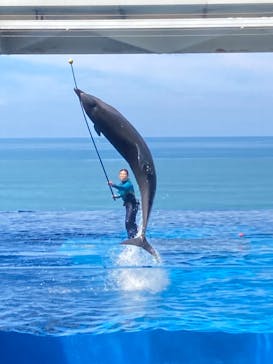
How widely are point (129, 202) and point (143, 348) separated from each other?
2.64m

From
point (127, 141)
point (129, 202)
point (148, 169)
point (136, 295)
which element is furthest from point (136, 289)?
point (129, 202)

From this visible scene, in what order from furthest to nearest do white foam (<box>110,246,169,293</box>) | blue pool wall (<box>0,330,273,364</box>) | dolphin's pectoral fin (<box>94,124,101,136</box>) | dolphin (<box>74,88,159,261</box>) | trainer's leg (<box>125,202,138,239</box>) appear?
trainer's leg (<box>125,202,138,239</box>) → white foam (<box>110,246,169,293</box>) → dolphin's pectoral fin (<box>94,124,101,136</box>) → dolphin (<box>74,88,159,261</box>) → blue pool wall (<box>0,330,273,364</box>)

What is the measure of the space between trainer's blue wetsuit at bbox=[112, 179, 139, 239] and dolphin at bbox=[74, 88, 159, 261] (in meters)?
1.59

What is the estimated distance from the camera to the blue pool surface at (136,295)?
191 inches

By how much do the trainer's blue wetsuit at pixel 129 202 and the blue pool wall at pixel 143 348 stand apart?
2.48 meters

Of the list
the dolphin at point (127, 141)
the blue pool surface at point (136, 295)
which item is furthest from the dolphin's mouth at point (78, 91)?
the blue pool surface at point (136, 295)

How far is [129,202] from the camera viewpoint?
24.2 feet

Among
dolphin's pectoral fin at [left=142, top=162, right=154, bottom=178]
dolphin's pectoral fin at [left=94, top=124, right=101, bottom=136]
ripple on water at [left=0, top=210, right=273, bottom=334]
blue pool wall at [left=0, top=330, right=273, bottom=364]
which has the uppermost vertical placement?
dolphin's pectoral fin at [left=94, top=124, right=101, bottom=136]

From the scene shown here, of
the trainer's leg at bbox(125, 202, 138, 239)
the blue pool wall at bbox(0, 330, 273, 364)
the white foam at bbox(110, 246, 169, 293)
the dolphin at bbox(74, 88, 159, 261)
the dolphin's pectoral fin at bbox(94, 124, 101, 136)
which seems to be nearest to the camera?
the blue pool wall at bbox(0, 330, 273, 364)

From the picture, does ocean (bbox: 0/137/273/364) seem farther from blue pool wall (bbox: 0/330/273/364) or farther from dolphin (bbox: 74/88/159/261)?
dolphin (bbox: 74/88/159/261)

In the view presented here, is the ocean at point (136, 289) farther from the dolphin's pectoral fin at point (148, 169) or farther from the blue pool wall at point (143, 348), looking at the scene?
the dolphin's pectoral fin at point (148, 169)

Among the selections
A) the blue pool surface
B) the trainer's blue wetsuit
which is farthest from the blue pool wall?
the trainer's blue wetsuit

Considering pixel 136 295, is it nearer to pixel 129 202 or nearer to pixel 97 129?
pixel 97 129

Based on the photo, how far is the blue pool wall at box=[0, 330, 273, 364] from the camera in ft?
15.9
